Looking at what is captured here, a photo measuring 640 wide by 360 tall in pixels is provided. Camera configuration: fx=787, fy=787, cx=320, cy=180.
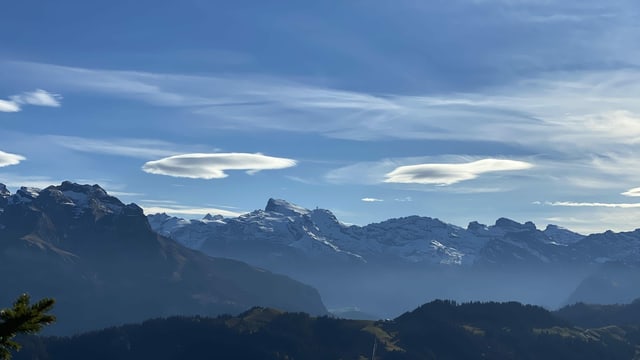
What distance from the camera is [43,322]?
2989 centimetres

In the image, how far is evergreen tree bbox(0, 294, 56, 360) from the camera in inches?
1138

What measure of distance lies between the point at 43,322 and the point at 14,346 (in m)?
3.05

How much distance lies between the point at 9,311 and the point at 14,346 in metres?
2.94

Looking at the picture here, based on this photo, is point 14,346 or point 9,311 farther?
point 14,346

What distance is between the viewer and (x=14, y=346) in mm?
31891

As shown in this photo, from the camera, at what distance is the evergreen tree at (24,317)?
2891 cm

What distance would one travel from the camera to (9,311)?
97.3 ft

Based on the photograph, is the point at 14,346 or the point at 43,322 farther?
the point at 14,346

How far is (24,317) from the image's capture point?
29.2 m

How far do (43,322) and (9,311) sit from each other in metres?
1.30
